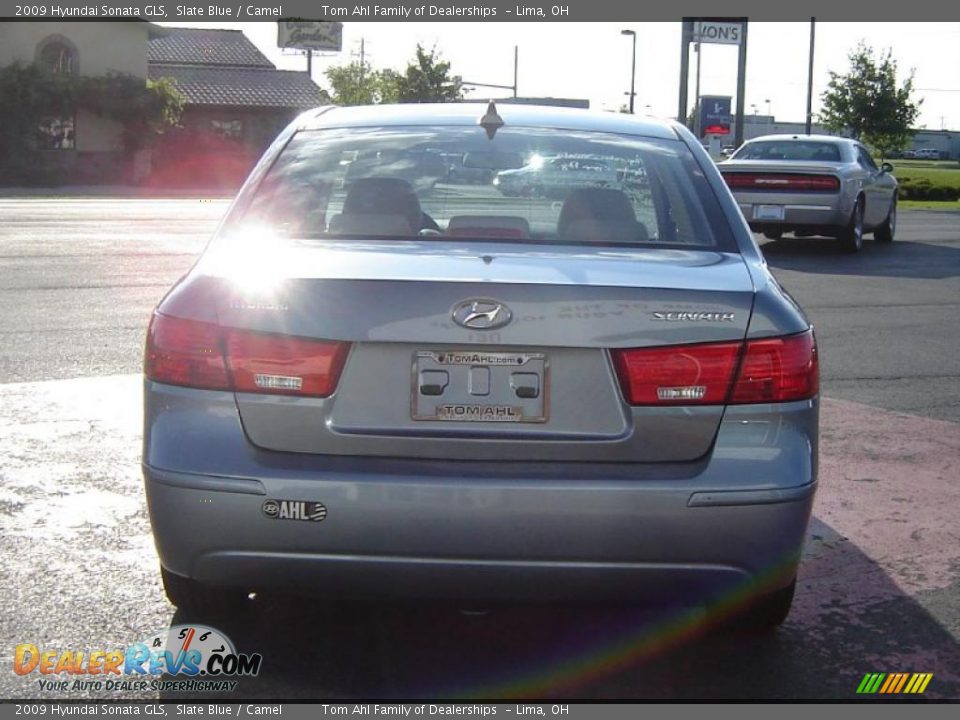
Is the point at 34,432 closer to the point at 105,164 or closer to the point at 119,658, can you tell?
the point at 119,658

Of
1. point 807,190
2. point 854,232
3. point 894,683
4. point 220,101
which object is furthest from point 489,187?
point 220,101

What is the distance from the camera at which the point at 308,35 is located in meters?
67.3

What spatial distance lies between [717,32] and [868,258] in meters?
16.8

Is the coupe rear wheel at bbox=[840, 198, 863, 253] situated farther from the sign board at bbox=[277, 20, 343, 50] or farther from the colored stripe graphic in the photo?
the sign board at bbox=[277, 20, 343, 50]

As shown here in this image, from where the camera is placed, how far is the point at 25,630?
416 cm

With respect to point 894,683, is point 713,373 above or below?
above

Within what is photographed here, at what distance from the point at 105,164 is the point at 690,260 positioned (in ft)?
143

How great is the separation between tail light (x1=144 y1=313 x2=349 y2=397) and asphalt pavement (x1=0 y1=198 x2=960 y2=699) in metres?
0.85

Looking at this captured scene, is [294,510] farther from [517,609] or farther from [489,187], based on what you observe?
[489,187]

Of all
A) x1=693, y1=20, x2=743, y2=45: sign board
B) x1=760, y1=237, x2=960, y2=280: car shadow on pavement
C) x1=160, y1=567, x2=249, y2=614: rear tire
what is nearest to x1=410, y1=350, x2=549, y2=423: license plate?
x1=160, y1=567, x2=249, y2=614: rear tire

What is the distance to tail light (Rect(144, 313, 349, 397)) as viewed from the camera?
3.50m

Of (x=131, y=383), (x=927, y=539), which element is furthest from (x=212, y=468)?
(x=131, y=383)

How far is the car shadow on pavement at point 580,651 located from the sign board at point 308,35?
213 ft

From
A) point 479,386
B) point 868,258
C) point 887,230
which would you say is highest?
point 479,386
